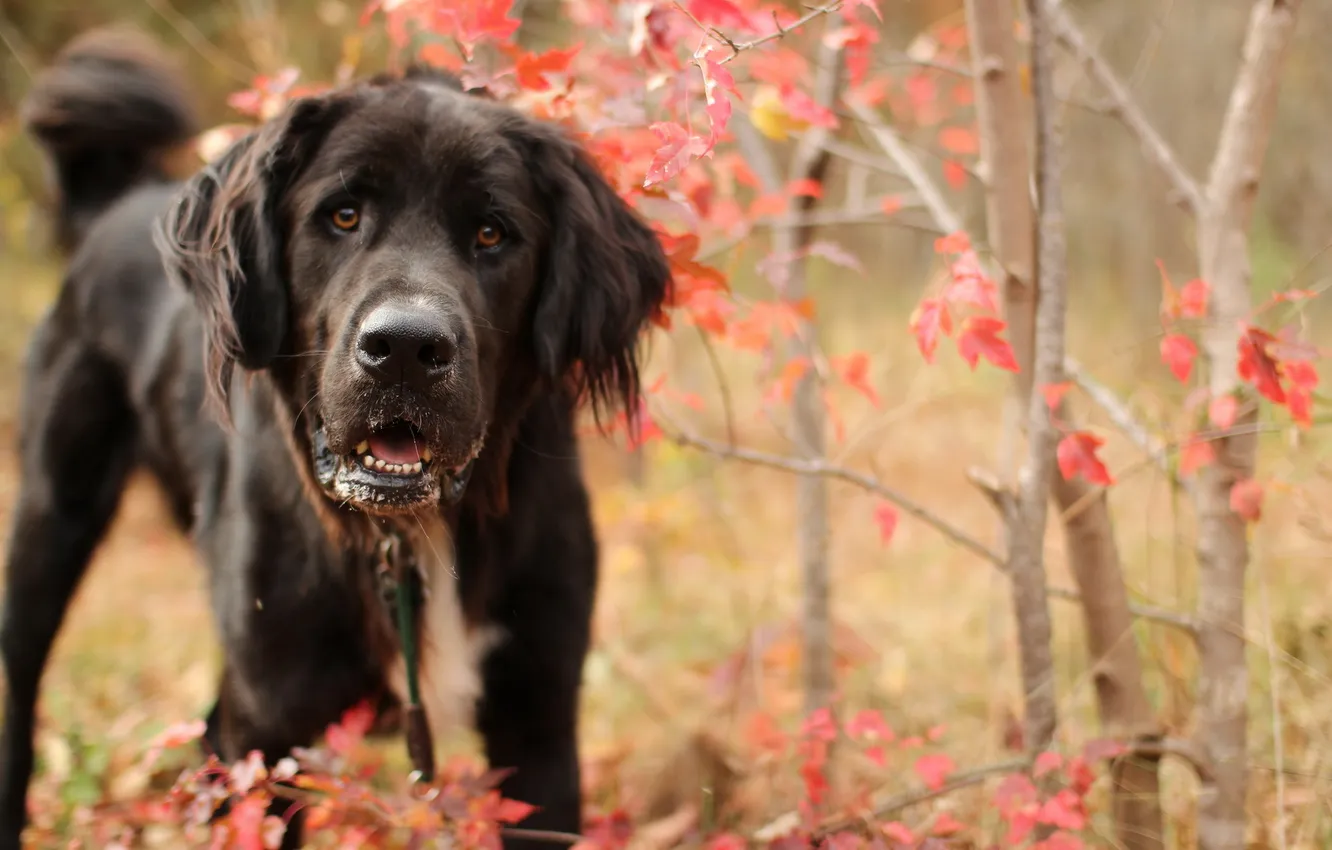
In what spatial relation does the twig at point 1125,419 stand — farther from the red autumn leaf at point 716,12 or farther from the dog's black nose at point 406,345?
the dog's black nose at point 406,345

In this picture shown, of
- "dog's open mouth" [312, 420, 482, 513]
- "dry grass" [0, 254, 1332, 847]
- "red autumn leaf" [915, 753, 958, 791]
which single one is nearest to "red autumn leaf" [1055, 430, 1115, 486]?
"dry grass" [0, 254, 1332, 847]

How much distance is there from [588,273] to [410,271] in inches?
19.0

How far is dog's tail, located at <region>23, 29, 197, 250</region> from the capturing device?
4.05 meters

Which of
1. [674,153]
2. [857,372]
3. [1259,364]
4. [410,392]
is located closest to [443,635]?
[410,392]

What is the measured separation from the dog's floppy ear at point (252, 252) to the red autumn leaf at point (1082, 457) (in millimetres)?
1623

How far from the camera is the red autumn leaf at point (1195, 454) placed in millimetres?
2377

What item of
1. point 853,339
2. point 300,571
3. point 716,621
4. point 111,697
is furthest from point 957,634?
point 853,339

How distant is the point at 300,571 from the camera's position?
2654 mm

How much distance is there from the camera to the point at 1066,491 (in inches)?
103

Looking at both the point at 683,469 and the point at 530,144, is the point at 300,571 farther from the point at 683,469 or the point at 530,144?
the point at 683,469

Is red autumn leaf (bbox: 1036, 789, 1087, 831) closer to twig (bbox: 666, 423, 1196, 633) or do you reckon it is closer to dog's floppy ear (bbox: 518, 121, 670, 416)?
twig (bbox: 666, 423, 1196, 633)

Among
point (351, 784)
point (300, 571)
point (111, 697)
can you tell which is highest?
point (300, 571)

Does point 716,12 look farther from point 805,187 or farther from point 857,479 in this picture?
point 805,187

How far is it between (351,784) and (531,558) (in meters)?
0.72
